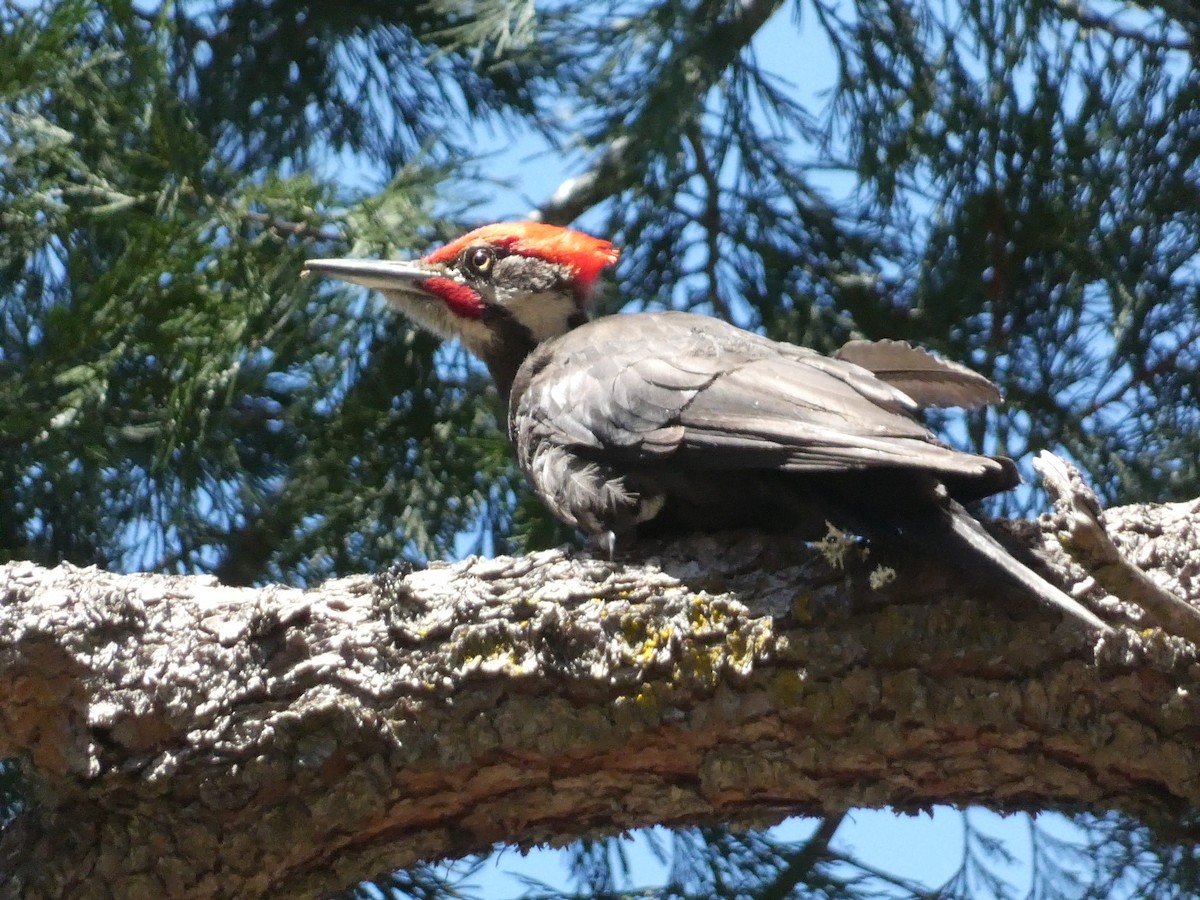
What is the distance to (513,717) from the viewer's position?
2371mm

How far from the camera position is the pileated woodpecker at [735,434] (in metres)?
2.37

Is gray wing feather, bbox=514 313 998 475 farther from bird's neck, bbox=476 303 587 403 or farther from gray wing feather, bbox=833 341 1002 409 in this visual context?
bird's neck, bbox=476 303 587 403

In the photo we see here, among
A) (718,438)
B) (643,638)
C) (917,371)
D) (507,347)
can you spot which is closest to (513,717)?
(643,638)

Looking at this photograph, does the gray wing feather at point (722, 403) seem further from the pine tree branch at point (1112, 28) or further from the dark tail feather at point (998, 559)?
the pine tree branch at point (1112, 28)

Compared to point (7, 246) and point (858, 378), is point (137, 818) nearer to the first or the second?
point (858, 378)

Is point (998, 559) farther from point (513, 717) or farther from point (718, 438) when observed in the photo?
point (513, 717)

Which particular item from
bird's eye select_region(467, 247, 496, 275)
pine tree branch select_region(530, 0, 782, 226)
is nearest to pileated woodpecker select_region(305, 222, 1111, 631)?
bird's eye select_region(467, 247, 496, 275)

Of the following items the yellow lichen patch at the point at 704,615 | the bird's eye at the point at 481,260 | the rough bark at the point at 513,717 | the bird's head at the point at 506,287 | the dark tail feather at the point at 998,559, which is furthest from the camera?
the bird's eye at the point at 481,260

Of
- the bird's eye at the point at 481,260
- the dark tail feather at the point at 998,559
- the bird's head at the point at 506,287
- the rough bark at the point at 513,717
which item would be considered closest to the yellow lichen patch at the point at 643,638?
the rough bark at the point at 513,717

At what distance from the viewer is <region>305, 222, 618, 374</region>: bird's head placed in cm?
348

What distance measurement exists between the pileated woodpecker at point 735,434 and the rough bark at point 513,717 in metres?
0.16

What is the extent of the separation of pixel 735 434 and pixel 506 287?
1.23 m

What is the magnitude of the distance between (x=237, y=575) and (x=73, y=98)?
3.73 feet

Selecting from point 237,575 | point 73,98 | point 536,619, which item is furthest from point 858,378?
point 73,98
